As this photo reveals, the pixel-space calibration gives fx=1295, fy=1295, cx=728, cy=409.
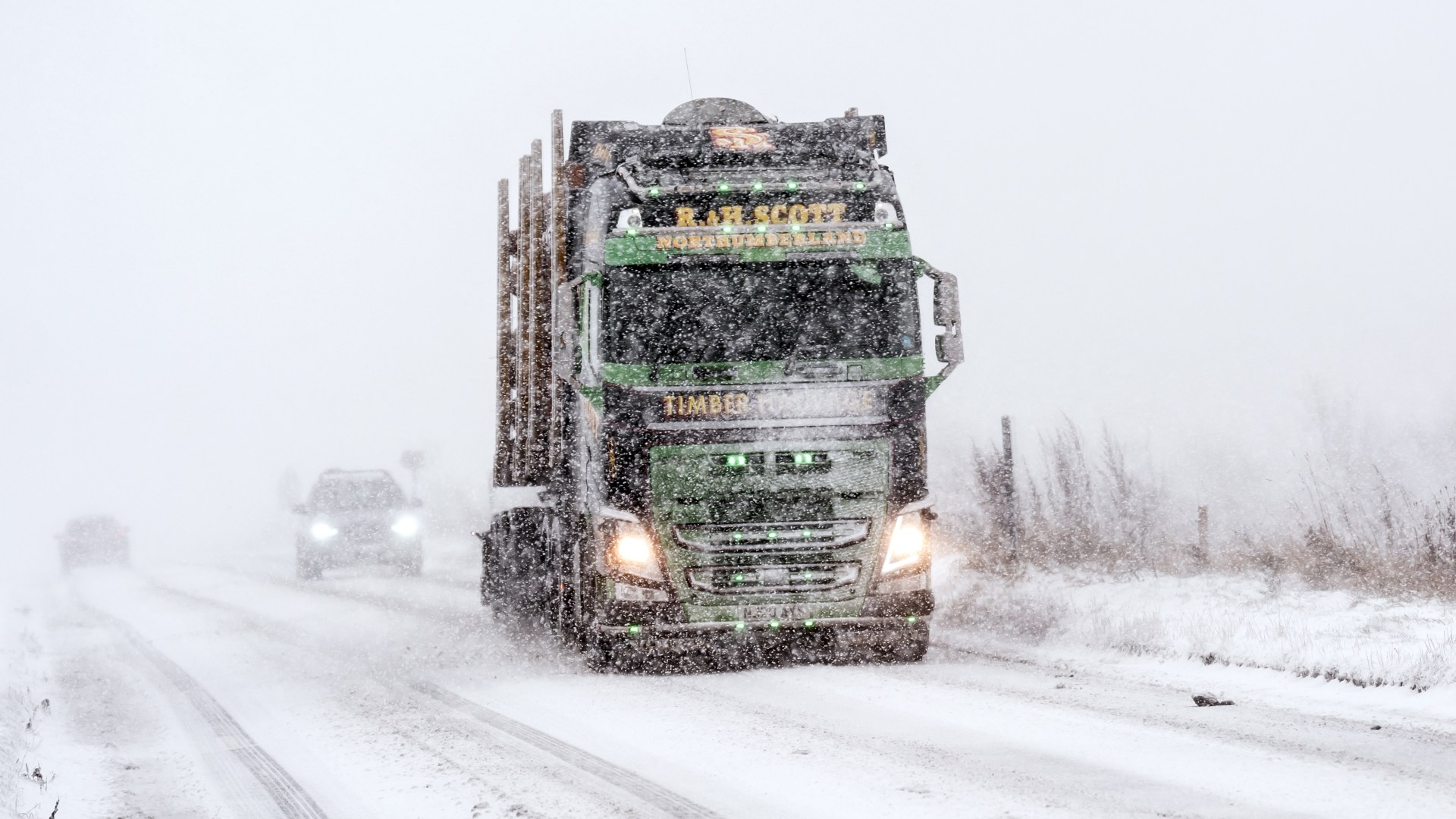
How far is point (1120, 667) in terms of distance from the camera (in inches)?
328

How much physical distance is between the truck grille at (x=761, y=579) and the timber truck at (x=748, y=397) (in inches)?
0.6

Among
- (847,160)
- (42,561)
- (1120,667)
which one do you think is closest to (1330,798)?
(1120,667)

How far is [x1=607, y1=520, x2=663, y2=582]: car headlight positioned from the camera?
8555 millimetres

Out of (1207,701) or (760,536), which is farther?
(760,536)

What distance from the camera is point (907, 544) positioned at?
8812 millimetres

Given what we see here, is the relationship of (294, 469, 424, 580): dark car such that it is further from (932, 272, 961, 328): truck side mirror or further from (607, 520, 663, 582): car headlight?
(932, 272, 961, 328): truck side mirror

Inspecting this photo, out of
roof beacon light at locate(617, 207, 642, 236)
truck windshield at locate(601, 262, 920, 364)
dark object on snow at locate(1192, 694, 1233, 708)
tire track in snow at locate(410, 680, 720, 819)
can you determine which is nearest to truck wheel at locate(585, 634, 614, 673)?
tire track in snow at locate(410, 680, 720, 819)

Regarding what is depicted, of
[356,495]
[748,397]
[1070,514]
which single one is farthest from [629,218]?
[356,495]

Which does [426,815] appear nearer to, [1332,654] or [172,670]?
[1332,654]

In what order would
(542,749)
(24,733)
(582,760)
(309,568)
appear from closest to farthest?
(582,760) → (542,749) → (24,733) → (309,568)

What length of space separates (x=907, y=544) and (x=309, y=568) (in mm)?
15841

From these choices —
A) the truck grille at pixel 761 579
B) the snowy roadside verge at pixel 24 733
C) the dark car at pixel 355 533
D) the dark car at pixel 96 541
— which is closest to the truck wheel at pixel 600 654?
the truck grille at pixel 761 579

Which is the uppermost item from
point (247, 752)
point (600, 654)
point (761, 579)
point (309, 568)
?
point (761, 579)

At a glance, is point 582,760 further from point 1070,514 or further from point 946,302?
point 1070,514
